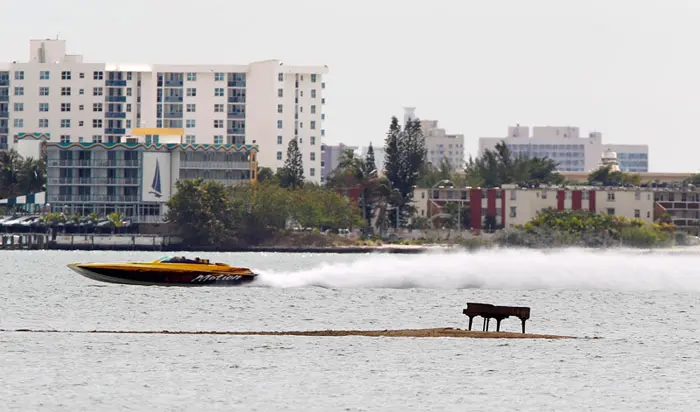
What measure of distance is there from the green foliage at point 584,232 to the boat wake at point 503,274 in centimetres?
8835

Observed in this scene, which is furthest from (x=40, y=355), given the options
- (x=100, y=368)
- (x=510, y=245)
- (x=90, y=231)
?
(x=90, y=231)

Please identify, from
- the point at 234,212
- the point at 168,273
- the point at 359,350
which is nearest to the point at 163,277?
the point at 168,273

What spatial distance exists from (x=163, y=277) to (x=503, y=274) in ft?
64.3

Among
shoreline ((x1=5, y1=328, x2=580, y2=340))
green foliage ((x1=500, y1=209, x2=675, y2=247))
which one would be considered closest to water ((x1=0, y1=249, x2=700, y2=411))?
shoreline ((x1=5, y1=328, x2=580, y2=340))

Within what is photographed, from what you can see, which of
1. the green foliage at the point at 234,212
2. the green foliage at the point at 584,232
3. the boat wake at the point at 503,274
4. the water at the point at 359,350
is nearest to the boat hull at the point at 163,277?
the water at the point at 359,350

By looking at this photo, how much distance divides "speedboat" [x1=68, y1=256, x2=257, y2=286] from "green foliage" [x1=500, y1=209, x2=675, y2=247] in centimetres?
10632

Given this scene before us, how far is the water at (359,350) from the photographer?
41.1 metres

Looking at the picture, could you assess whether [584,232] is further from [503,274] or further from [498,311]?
[498,311]

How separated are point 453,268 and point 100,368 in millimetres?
41877

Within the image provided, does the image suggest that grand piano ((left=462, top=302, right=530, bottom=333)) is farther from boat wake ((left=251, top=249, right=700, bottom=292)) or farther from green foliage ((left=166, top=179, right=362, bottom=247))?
green foliage ((left=166, top=179, right=362, bottom=247))

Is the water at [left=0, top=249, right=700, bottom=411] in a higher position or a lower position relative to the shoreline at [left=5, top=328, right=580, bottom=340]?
lower

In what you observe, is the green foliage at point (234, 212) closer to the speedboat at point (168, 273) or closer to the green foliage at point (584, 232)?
the green foliage at point (584, 232)

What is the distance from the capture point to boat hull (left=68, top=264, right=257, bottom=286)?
260ft

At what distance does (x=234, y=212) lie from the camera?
190500mm
